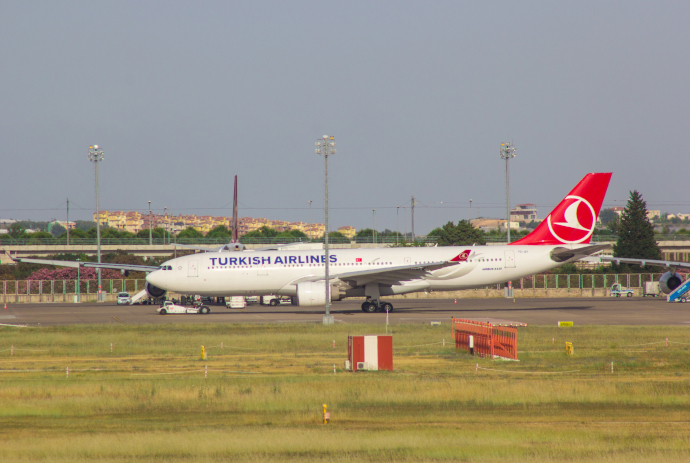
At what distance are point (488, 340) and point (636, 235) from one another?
71.7 meters

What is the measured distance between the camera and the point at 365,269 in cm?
4453

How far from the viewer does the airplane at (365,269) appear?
43.8 m

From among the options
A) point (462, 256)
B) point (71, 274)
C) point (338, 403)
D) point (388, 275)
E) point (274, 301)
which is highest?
point (462, 256)

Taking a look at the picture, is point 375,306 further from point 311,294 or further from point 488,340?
point 488,340

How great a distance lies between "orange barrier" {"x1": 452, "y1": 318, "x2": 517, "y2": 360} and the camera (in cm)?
2364

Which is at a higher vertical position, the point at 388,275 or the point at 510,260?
Result: the point at 510,260

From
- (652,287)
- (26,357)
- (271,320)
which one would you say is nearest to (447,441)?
(26,357)

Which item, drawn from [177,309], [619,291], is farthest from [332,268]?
[619,291]

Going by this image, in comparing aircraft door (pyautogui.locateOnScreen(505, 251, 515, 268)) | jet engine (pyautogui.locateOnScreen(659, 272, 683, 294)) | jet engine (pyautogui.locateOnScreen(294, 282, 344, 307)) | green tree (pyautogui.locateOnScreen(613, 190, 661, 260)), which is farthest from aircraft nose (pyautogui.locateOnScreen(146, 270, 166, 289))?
green tree (pyautogui.locateOnScreen(613, 190, 661, 260))

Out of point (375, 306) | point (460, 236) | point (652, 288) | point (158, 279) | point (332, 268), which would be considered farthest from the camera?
point (460, 236)

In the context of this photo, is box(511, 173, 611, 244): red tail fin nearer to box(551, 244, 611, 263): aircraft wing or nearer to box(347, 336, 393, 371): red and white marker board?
box(551, 244, 611, 263): aircraft wing

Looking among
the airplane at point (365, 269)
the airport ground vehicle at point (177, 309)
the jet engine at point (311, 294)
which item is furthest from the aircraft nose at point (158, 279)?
the jet engine at point (311, 294)

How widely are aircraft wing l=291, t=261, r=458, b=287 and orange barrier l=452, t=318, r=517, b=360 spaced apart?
15.1 m

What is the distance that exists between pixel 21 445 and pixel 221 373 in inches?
339
